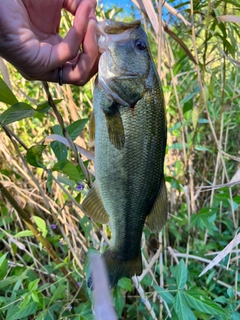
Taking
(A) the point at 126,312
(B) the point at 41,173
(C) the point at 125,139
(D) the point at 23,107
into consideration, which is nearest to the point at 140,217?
(C) the point at 125,139

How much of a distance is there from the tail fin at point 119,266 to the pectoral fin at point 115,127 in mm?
305

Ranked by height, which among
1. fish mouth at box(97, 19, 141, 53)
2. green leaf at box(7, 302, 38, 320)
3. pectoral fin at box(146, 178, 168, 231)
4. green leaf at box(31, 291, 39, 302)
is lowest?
green leaf at box(7, 302, 38, 320)

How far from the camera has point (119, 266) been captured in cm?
86

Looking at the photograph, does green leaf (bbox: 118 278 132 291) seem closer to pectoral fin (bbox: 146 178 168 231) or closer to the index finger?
pectoral fin (bbox: 146 178 168 231)

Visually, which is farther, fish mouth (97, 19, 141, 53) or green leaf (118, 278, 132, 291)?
green leaf (118, 278, 132, 291)

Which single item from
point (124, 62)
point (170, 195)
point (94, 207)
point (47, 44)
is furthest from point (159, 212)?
point (170, 195)

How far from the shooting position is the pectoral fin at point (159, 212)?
0.81 meters

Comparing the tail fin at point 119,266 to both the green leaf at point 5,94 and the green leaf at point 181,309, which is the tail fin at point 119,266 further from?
the green leaf at point 5,94

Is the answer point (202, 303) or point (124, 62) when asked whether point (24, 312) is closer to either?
point (202, 303)

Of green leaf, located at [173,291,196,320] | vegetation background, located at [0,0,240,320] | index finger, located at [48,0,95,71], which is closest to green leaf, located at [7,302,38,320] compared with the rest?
vegetation background, located at [0,0,240,320]

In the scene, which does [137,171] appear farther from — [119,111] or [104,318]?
[104,318]

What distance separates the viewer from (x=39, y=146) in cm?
78

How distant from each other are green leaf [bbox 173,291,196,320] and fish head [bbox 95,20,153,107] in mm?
536

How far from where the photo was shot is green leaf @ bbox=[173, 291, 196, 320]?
849mm
